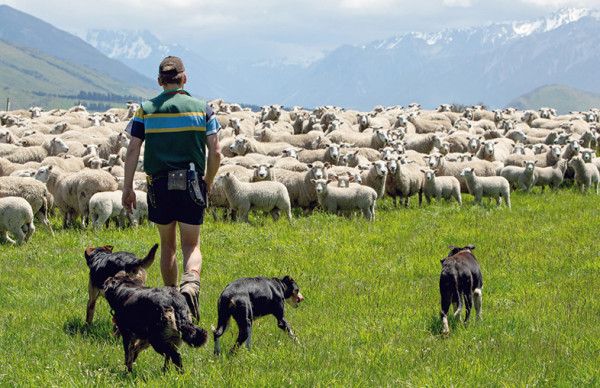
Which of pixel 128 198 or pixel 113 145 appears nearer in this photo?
pixel 128 198

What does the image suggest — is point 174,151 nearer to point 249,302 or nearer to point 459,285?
point 249,302

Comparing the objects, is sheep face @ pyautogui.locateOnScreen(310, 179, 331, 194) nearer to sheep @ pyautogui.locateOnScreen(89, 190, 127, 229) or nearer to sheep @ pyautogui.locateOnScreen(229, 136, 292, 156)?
sheep @ pyautogui.locateOnScreen(89, 190, 127, 229)

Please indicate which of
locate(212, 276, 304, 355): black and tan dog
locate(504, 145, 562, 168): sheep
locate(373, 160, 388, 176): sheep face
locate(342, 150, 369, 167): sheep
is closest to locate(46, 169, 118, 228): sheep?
locate(373, 160, 388, 176): sheep face

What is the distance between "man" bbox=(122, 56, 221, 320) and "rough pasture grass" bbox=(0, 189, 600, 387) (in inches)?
39.9

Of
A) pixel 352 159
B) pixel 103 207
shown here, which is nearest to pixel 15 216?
pixel 103 207

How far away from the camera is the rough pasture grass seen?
447cm

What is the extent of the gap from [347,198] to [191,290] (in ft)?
24.8

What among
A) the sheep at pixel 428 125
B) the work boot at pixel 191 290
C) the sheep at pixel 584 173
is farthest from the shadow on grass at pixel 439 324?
the sheep at pixel 428 125

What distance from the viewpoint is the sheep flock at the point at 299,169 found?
38.5 feet

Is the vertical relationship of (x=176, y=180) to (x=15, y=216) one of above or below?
above

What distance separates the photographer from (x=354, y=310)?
620 cm

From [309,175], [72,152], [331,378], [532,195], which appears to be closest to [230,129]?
[72,152]

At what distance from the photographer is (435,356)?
4809 millimetres

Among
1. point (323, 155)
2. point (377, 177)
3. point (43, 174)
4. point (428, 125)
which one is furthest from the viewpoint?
point (428, 125)
